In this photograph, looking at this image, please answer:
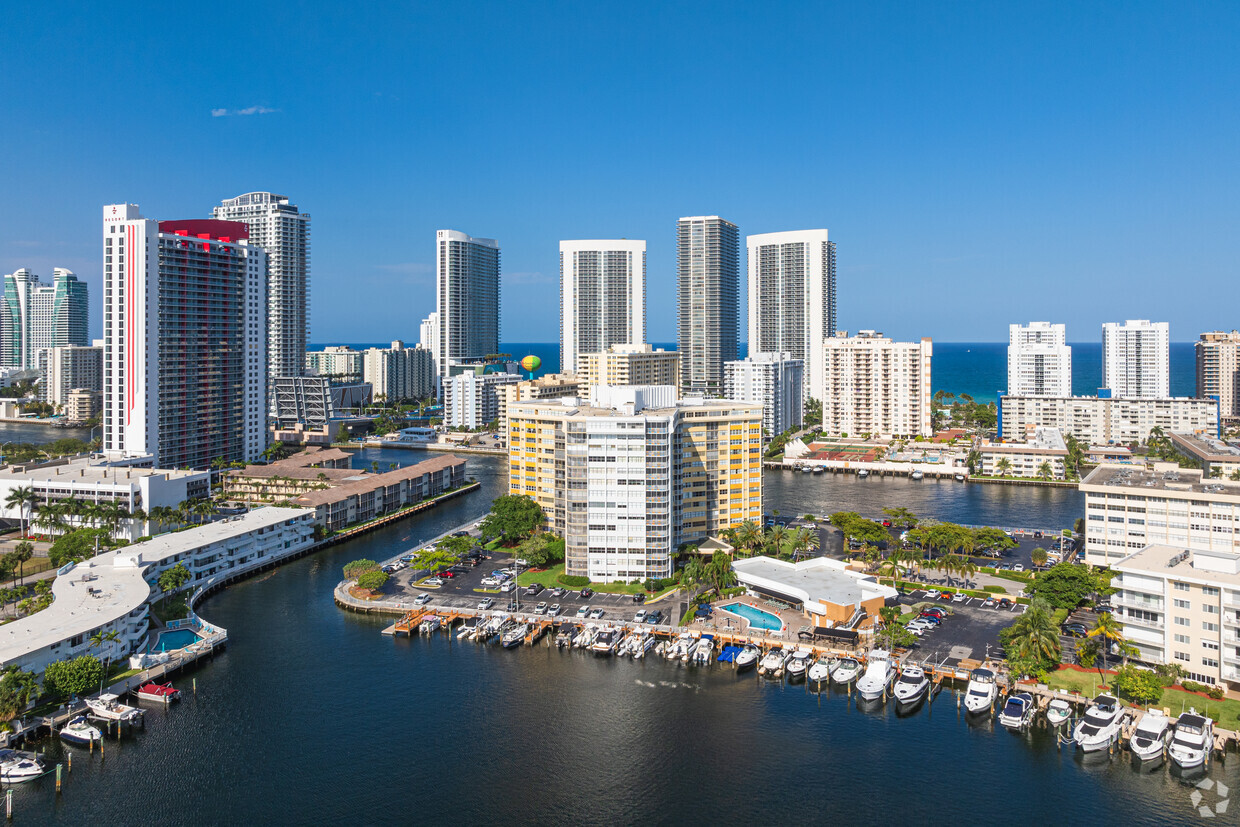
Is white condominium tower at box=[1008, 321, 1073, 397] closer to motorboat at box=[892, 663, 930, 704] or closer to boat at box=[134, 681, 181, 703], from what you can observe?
motorboat at box=[892, 663, 930, 704]

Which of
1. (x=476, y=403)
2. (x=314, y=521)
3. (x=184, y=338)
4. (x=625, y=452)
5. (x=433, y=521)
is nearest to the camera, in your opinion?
(x=625, y=452)

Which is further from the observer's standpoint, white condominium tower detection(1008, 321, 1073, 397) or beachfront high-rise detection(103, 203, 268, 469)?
white condominium tower detection(1008, 321, 1073, 397)

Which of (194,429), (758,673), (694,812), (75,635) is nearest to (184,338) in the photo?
(194,429)

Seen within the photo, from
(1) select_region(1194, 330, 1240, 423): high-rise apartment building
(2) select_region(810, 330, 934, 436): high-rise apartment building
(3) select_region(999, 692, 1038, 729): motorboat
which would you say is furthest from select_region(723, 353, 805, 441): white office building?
(3) select_region(999, 692, 1038, 729): motorboat

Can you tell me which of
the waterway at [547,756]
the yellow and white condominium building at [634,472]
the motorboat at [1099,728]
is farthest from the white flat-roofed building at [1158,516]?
the waterway at [547,756]

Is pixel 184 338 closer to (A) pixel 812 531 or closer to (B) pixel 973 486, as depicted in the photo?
(A) pixel 812 531
